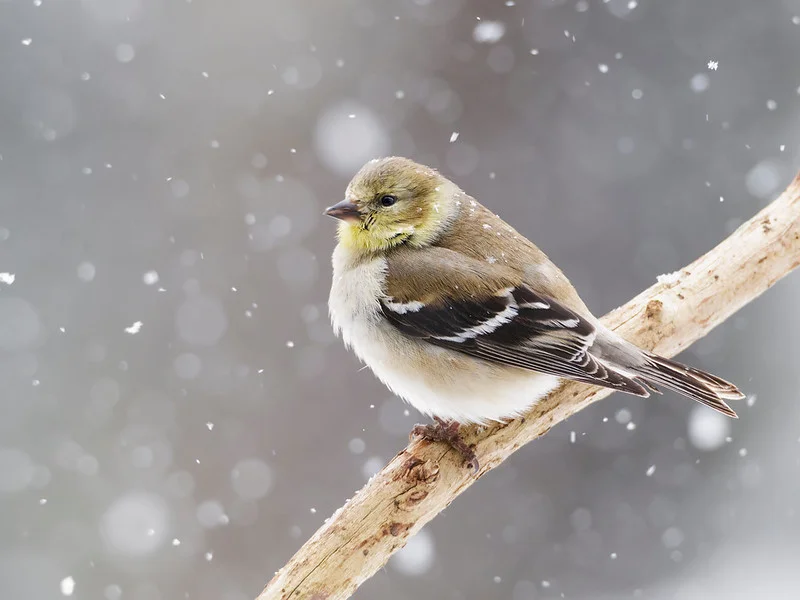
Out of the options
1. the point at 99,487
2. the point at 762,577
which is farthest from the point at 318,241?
the point at 762,577

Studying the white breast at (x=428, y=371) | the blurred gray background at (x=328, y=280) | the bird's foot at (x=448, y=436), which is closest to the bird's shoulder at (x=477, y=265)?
the white breast at (x=428, y=371)

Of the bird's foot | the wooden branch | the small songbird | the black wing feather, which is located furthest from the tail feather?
the bird's foot

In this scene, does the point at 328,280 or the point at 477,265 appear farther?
the point at 328,280

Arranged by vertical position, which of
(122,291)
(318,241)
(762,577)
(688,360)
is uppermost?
(122,291)

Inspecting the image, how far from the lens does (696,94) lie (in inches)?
242

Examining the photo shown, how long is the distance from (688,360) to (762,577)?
1.58 meters

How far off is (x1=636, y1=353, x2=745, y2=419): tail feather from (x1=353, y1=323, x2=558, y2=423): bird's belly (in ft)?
1.29

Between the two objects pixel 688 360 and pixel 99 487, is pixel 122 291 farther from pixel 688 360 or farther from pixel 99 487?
pixel 688 360

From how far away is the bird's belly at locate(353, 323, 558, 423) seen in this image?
3.01 m

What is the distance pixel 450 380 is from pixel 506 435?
14.2 inches

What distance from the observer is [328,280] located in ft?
19.7

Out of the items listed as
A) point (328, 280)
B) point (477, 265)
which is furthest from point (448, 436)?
point (328, 280)

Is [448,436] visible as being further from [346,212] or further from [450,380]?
[346,212]

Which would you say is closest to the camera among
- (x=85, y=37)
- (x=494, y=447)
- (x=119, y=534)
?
(x=494, y=447)
